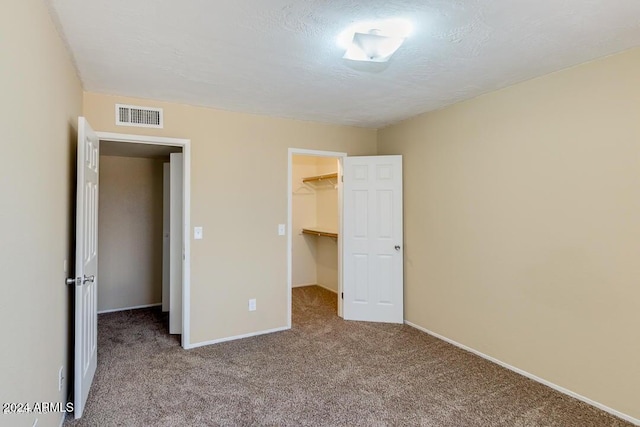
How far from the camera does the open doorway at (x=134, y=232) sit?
15.3 ft

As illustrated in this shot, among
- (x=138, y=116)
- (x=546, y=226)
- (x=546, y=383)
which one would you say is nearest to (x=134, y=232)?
(x=138, y=116)

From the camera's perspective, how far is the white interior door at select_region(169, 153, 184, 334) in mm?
3713

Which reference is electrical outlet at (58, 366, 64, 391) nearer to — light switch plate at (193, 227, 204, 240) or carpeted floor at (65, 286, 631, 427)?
carpeted floor at (65, 286, 631, 427)

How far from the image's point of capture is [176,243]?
3.77 metres

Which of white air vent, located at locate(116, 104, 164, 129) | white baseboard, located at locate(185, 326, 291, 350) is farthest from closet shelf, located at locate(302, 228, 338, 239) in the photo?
white air vent, located at locate(116, 104, 164, 129)

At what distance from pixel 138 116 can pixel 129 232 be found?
227 centimetres

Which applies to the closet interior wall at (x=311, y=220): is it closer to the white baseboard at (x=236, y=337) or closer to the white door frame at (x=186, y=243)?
the white baseboard at (x=236, y=337)

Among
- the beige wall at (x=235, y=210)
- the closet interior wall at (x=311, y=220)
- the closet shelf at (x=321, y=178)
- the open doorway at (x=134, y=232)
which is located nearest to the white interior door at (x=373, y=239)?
the beige wall at (x=235, y=210)

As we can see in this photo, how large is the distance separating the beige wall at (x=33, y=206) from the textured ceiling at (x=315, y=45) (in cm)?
36

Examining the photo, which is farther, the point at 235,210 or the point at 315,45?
the point at 235,210

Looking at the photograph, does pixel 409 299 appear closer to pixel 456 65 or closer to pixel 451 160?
pixel 451 160

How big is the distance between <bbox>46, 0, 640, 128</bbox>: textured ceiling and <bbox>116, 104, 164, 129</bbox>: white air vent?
0.14 metres

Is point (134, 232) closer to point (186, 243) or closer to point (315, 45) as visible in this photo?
point (186, 243)

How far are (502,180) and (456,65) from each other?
110cm
